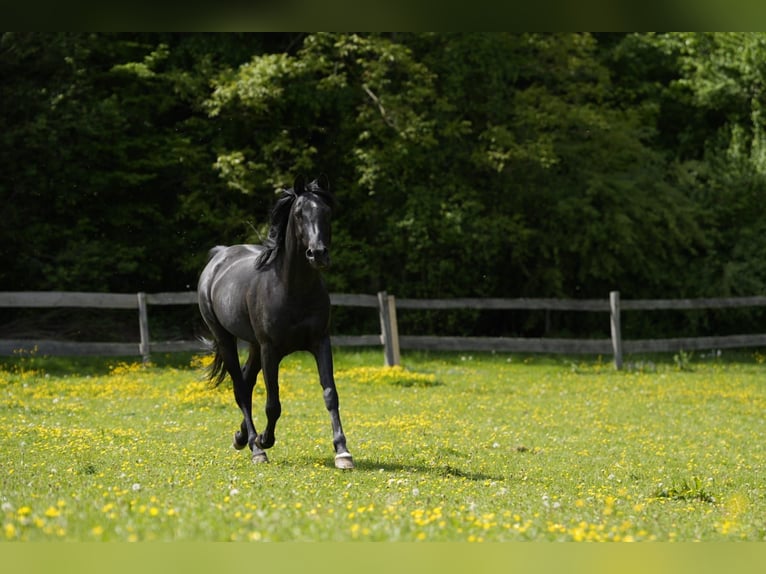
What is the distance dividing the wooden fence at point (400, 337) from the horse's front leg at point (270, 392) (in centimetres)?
998

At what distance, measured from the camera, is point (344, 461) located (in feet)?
25.4

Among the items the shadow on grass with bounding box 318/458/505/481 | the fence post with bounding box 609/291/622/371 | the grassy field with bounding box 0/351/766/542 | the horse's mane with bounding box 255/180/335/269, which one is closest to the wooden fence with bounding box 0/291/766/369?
the fence post with bounding box 609/291/622/371

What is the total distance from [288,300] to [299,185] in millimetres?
1032

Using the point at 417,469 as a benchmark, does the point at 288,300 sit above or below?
above

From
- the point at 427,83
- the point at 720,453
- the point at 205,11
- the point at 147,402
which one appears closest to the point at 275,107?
the point at 427,83

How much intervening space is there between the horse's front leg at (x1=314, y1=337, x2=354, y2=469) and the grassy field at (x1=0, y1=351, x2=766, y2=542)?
0.56 feet

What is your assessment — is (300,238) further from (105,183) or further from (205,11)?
(105,183)

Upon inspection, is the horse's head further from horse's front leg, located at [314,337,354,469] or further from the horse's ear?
Answer: horse's front leg, located at [314,337,354,469]

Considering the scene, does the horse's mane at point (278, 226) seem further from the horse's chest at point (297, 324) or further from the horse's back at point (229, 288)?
the horse's chest at point (297, 324)

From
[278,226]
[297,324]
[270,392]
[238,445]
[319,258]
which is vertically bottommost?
[238,445]

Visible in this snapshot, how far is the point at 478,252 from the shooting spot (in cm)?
2478

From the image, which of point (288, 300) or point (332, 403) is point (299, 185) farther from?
point (332, 403)

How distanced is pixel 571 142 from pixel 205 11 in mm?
25204

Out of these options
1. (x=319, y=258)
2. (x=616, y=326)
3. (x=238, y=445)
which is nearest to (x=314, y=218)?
(x=319, y=258)
